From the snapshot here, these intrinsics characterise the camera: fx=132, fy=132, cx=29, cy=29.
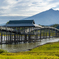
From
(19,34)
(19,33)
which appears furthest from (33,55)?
(19,34)

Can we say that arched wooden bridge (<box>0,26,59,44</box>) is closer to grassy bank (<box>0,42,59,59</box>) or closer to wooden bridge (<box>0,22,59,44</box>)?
wooden bridge (<box>0,22,59,44</box>)

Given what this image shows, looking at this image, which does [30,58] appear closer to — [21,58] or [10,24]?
[21,58]

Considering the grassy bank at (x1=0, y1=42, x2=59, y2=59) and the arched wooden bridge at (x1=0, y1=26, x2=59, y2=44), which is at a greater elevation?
the arched wooden bridge at (x1=0, y1=26, x2=59, y2=44)

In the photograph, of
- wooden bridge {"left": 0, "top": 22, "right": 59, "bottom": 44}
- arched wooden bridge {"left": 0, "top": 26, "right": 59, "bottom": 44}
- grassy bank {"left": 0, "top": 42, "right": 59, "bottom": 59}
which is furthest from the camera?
wooden bridge {"left": 0, "top": 22, "right": 59, "bottom": 44}

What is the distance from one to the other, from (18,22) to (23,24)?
122 inches

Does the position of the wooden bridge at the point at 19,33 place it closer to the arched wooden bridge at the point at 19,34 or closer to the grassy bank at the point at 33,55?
the arched wooden bridge at the point at 19,34

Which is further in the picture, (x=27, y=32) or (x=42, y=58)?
(x=27, y=32)

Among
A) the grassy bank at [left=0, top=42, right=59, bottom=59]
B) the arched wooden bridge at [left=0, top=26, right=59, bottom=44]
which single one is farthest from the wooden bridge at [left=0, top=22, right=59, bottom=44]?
the grassy bank at [left=0, top=42, right=59, bottom=59]

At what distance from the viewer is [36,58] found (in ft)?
49.6

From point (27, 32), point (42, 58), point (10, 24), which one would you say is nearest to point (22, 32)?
point (27, 32)

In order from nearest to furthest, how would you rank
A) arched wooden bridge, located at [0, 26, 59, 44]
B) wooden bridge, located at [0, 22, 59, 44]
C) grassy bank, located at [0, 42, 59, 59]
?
grassy bank, located at [0, 42, 59, 59] < arched wooden bridge, located at [0, 26, 59, 44] < wooden bridge, located at [0, 22, 59, 44]

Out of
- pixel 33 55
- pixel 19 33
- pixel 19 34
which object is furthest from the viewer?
pixel 19 34

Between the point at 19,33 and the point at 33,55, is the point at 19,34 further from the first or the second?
the point at 33,55

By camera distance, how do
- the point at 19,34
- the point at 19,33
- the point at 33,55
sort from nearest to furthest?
the point at 33,55, the point at 19,33, the point at 19,34
